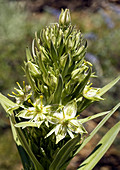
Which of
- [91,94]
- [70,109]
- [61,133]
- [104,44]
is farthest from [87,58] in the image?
[61,133]

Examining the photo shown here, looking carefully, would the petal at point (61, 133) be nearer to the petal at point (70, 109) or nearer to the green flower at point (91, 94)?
the petal at point (70, 109)

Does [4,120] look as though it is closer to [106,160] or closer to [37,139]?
[106,160]

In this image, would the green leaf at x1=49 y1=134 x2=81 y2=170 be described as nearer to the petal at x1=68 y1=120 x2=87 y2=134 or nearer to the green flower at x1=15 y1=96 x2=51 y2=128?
the petal at x1=68 y1=120 x2=87 y2=134

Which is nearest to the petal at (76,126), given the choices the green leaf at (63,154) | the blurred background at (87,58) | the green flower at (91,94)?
the green leaf at (63,154)

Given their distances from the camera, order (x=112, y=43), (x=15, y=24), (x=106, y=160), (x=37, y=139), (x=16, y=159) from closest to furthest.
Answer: (x=37, y=139) < (x=16, y=159) < (x=106, y=160) < (x=15, y=24) < (x=112, y=43)

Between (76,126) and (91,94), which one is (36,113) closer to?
(76,126)

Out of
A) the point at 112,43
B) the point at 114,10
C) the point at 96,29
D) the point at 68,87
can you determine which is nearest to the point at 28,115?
the point at 68,87

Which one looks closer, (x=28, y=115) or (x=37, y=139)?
(x=28, y=115)

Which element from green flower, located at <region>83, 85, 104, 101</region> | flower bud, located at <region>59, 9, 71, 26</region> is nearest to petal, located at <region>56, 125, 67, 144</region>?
green flower, located at <region>83, 85, 104, 101</region>
